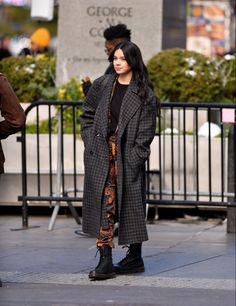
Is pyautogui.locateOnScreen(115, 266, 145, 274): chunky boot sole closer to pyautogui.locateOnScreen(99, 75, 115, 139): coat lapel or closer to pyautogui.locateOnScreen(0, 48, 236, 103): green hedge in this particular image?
pyautogui.locateOnScreen(99, 75, 115, 139): coat lapel

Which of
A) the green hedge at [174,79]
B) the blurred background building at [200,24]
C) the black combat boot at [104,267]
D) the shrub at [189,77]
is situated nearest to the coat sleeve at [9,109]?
the black combat boot at [104,267]

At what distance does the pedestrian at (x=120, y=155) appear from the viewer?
27.6 feet

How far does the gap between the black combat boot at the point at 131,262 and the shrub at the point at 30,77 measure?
237 inches

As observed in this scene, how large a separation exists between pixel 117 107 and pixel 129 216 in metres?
0.86

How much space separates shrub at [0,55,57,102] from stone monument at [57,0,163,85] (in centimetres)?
17

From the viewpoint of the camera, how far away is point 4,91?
26.2 feet

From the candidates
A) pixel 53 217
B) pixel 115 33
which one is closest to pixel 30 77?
pixel 53 217

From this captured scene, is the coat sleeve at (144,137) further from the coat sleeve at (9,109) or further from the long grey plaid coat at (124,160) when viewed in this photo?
the coat sleeve at (9,109)

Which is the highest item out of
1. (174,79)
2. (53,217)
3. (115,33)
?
(115,33)

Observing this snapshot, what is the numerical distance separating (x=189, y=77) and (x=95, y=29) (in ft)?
5.96

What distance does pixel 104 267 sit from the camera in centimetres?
844

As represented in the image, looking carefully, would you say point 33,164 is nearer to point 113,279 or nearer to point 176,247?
point 176,247

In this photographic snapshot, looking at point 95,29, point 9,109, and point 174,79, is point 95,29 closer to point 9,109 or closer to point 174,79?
point 174,79

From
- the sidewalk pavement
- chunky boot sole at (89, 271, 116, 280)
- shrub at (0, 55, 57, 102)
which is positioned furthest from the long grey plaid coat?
shrub at (0, 55, 57, 102)
